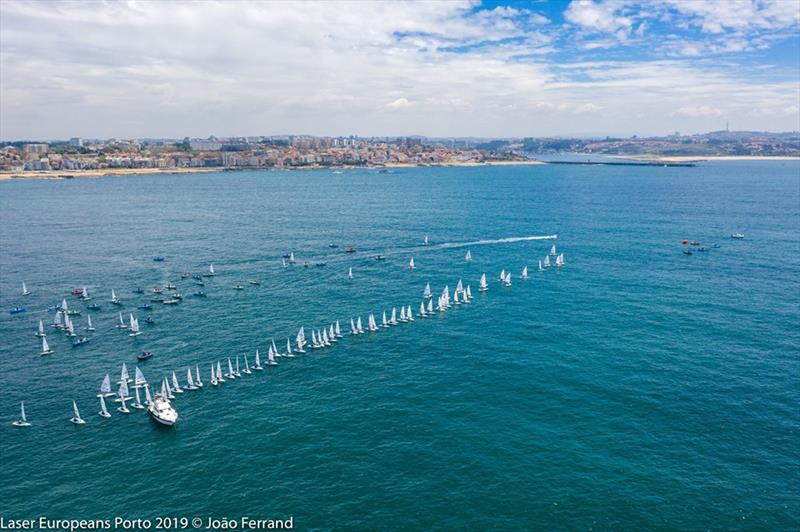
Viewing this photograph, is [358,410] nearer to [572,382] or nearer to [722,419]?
[572,382]

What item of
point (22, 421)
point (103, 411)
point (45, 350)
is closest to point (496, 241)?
point (45, 350)

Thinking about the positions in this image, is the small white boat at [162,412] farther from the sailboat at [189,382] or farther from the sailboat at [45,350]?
the sailboat at [45,350]

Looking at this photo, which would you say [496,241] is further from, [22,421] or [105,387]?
[22,421]

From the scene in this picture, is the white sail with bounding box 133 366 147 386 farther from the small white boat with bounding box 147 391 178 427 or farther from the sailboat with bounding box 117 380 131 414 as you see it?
the small white boat with bounding box 147 391 178 427

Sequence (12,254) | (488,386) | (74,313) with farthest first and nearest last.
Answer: (12,254), (74,313), (488,386)

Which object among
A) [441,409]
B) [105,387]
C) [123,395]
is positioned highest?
[105,387]

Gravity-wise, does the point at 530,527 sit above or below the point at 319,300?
below

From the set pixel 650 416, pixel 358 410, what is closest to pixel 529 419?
pixel 650 416

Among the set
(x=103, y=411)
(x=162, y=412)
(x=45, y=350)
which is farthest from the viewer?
(x=45, y=350)
